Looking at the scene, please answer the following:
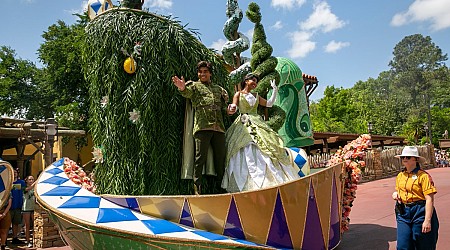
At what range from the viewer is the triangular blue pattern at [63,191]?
298 cm

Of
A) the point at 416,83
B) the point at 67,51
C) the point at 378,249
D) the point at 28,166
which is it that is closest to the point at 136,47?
the point at 378,249

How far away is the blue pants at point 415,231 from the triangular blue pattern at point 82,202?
260 centimetres

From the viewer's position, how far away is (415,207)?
10.9 ft

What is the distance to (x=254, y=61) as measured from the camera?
4430 mm

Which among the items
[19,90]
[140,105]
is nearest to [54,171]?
[140,105]

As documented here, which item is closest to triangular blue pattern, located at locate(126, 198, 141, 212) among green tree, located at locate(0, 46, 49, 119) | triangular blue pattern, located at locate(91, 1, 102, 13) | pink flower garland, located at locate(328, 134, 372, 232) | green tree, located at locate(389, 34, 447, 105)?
triangular blue pattern, located at locate(91, 1, 102, 13)

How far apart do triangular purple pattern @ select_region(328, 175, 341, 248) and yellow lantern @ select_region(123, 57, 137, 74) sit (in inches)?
83.2

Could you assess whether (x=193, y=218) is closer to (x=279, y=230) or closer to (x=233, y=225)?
(x=233, y=225)

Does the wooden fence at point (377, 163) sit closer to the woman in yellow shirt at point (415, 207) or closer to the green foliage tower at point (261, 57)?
the green foliage tower at point (261, 57)

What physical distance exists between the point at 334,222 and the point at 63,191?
245 cm

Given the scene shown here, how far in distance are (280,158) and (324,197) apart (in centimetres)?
52

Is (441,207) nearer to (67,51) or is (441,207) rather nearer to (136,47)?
(136,47)

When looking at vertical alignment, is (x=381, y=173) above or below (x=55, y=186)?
below

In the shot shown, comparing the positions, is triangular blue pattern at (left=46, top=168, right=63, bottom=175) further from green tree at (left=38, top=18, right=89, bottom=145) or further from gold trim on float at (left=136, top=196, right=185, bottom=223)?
green tree at (left=38, top=18, right=89, bottom=145)
